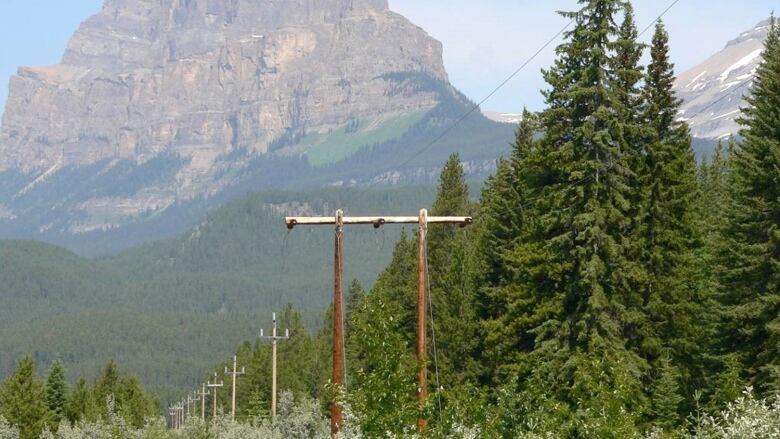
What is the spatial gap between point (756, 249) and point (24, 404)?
234 feet

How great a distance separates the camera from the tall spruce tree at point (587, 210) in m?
37.8

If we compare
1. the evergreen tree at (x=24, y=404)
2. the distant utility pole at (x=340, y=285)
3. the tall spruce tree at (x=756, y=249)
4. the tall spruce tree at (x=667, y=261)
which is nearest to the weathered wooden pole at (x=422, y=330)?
the distant utility pole at (x=340, y=285)

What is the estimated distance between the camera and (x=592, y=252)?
38031 millimetres

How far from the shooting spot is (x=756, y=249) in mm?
38469

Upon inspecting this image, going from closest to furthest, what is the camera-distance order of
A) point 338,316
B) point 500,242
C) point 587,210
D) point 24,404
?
point 338,316 < point 587,210 < point 500,242 < point 24,404

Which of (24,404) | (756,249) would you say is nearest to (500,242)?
(756,249)

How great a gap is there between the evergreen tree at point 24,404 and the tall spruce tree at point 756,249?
226 feet

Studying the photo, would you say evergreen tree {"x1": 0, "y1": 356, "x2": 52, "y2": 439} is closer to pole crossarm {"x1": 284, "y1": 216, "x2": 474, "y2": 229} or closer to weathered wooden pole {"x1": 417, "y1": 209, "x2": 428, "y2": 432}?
pole crossarm {"x1": 284, "y1": 216, "x2": 474, "y2": 229}

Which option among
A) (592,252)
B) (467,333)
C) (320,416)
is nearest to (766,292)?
(592,252)

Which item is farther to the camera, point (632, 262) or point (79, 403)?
point (79, 403)

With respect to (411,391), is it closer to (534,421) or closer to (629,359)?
(534,421)

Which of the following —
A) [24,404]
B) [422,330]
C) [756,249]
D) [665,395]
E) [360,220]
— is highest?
[360,220]

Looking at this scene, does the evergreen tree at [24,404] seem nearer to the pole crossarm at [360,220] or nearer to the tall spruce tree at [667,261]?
the tall spruce tree at [667,261]

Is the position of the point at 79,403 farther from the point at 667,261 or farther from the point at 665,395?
the point at 665,395
